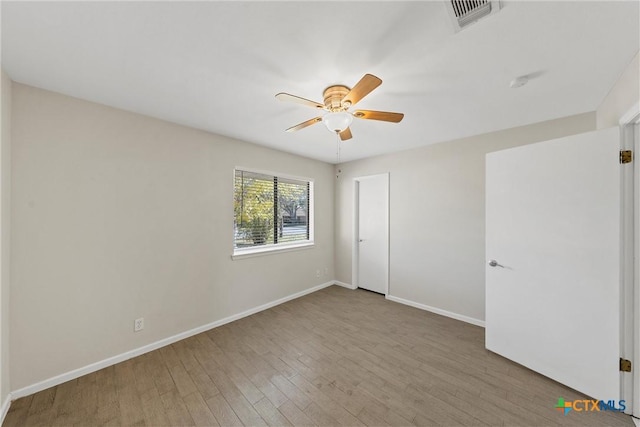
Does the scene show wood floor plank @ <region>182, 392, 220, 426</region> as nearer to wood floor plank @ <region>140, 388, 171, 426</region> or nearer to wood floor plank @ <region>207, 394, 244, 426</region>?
wood floor plank @ <region>207, 394, 244, 426</region>

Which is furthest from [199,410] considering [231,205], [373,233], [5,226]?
[373,233]

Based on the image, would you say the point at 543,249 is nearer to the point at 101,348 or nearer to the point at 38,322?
the point at 101,348

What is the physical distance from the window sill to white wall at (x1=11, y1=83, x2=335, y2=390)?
0.39ft

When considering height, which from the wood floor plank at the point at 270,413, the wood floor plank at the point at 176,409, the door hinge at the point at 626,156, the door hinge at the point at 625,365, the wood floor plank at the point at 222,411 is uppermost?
the door hinge at the point at 626,156

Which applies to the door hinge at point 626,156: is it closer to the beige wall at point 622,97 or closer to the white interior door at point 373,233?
the beige wall at point 622,97

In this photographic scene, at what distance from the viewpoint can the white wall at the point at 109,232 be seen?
182 centimetres

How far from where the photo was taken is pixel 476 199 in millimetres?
2953

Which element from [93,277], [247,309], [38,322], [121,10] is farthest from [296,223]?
[121,10]

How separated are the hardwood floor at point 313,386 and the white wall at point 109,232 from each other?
0.33 meters

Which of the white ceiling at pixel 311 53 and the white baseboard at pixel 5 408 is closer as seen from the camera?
the white ceiling at pixel 311 53

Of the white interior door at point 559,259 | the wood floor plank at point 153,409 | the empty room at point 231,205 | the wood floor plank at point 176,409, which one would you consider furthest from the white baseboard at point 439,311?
the wood floor plank at point 153,409

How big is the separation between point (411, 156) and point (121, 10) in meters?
3.37

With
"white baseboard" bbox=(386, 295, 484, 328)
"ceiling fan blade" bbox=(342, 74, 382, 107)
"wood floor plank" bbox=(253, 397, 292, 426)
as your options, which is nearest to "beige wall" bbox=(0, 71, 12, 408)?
"wood floor plank" bbox=(253, 397, 292, 426)

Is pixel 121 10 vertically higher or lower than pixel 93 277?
higher
